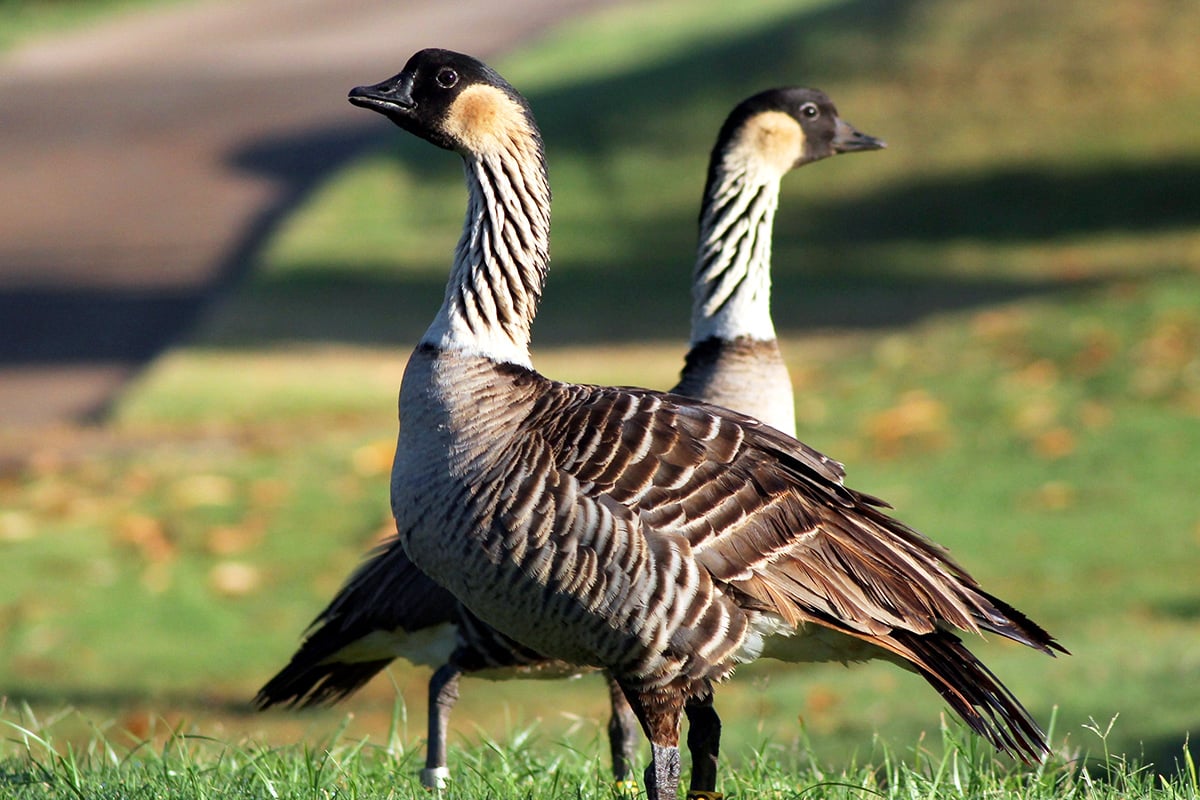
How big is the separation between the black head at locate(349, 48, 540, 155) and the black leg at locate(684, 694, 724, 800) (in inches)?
65.9

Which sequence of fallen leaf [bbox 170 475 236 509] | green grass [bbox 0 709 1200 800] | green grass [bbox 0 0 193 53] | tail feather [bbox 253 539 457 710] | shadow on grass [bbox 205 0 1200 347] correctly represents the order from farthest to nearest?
green grass [bbox 0 0 193 53] < shadow on grass [bbox 205 0 1200 347] < fallen leaf [bbox 170 475 236 509] < tail feather [bbox 253 539 457 710] < green grass [bbox 0 709 1200 800]

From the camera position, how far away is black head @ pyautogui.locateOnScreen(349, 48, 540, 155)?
4.61m

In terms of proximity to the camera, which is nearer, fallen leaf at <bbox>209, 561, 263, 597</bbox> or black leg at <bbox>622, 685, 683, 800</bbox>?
black leg at <bbox>622, 685, 683, 800</bbox>

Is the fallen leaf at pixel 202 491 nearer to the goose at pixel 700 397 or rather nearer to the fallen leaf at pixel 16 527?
the fallen leaf at pixel 16 527

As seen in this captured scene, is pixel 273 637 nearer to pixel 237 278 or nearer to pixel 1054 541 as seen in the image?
pixel 1054 541

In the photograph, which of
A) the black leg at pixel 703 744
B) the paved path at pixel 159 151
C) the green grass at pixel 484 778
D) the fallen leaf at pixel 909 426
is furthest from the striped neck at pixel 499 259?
the paved path at pixel 159 151

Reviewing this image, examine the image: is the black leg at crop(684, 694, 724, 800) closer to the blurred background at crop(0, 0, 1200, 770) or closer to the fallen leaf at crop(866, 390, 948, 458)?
the blurred background at crop(0, 0, 1200, 770)

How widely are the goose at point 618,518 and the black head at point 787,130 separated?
1990mm

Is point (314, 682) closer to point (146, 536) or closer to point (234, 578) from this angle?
point (234, 578)

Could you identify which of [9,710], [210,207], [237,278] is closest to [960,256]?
[237,278]

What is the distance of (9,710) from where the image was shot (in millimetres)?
8555

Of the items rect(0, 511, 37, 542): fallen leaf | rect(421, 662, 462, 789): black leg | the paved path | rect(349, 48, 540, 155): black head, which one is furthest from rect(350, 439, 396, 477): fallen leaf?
rect(349, 48, 540, 155): black head

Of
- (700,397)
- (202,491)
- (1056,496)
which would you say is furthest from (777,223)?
(700,397)

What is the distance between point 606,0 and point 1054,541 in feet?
98.1
